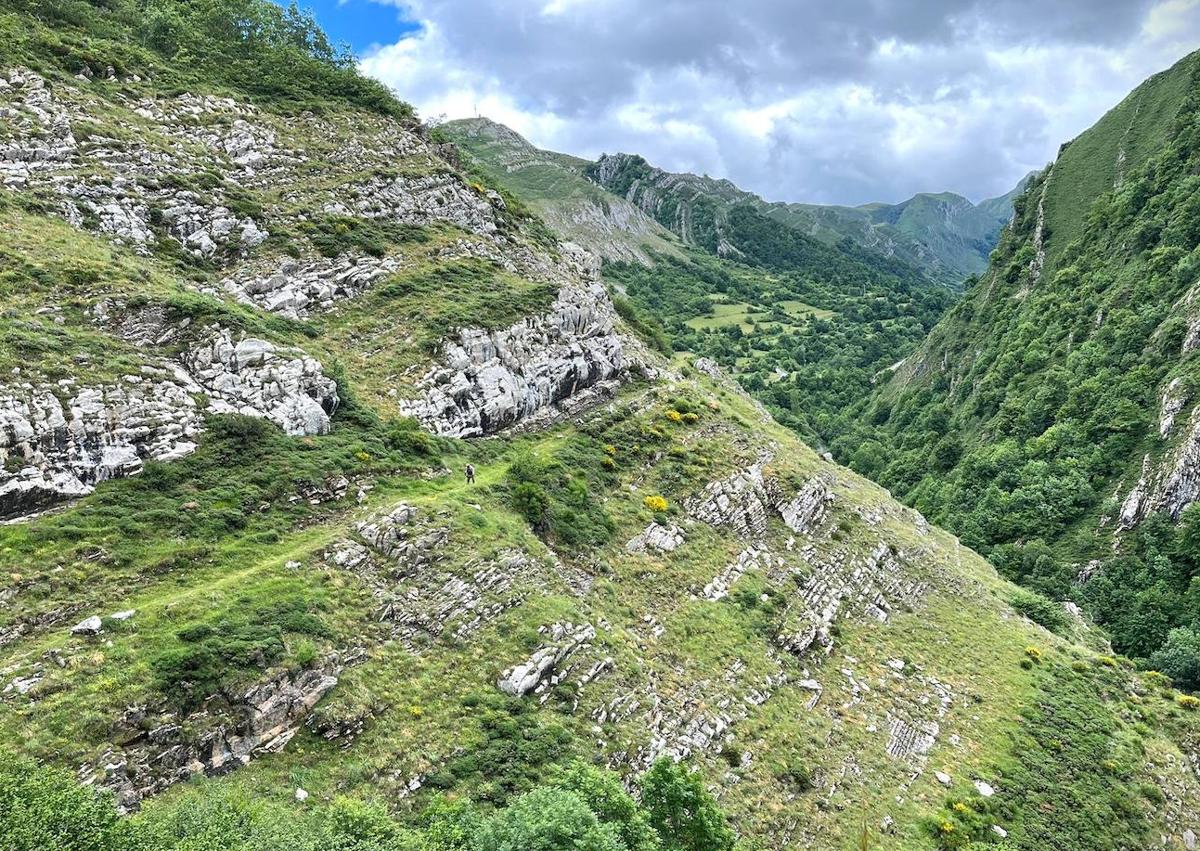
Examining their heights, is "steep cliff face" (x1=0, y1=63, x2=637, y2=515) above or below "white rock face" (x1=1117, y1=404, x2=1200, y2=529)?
above

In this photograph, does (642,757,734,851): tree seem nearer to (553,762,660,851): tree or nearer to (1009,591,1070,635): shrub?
(553,762,660,851): tree

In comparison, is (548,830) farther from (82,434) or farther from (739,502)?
(739,502)

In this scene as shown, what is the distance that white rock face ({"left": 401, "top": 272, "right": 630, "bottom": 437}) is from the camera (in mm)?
40969

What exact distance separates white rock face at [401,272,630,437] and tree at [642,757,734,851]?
24410 millimetres

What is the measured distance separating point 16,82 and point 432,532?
46088 millimetres

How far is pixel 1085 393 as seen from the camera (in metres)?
99.1

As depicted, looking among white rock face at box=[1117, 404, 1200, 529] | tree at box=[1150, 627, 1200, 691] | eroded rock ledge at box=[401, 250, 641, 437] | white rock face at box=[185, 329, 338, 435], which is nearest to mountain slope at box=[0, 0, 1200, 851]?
white rock face at box=[185, 329, 338, 435]

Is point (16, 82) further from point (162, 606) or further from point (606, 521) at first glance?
point (606, 521)

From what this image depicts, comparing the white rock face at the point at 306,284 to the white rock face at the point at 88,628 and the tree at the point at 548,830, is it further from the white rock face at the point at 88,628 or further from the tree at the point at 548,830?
the tree at the point at 548,830

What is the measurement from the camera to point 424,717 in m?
22.4

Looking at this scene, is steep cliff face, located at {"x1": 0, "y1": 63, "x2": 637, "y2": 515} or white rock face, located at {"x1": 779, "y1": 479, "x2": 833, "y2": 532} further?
white rock face, located at {"x1": 779, "y1": 479, "x2": 833, "y2": 532}

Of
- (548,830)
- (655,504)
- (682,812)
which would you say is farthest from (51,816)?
(655,504)

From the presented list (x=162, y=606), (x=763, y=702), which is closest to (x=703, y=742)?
(x=763, y=702)

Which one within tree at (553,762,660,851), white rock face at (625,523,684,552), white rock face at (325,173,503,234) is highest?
white rock face at (325,173,503,234)
